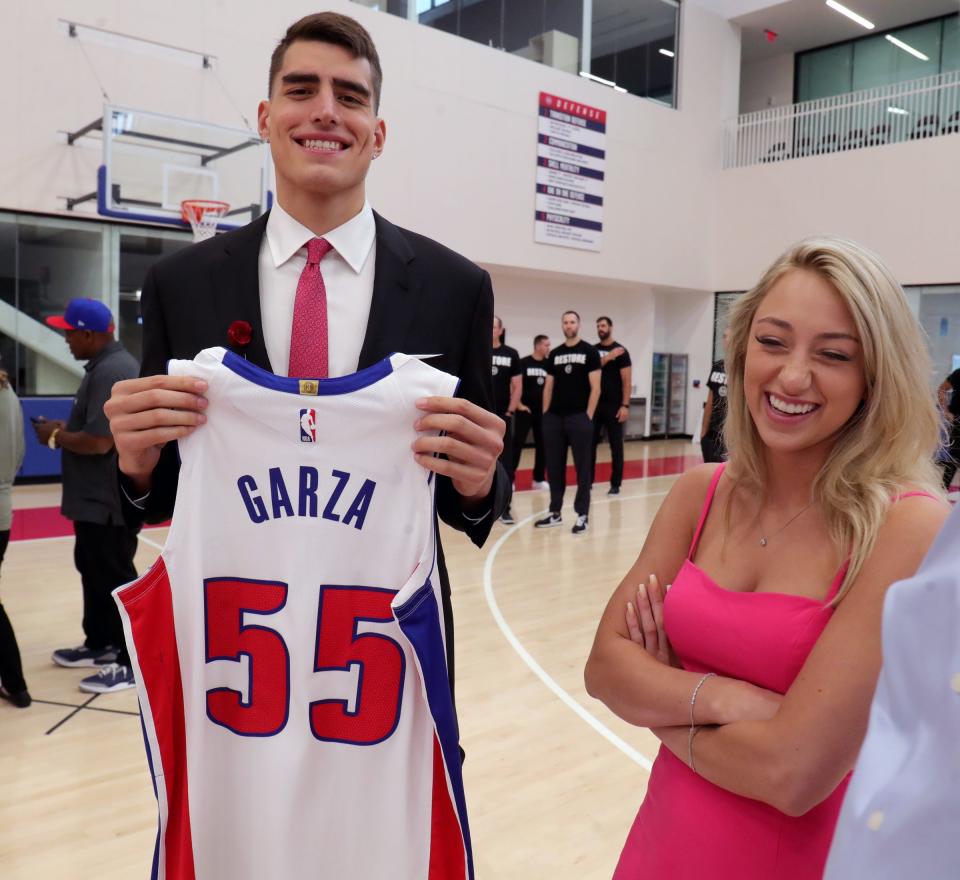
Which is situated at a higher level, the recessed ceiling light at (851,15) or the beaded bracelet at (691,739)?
the recessed ceiling light at (851,15)

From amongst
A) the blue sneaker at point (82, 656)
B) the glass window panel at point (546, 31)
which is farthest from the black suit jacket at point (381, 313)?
the glass window panel at point (546, 31)

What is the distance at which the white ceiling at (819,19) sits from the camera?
1493 centimetres

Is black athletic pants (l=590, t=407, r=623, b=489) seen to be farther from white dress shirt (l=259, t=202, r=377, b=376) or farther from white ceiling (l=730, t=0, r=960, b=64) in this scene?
white ceiling (l=730, t=0, r=960, b=64)

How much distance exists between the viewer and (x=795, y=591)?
1.41 m

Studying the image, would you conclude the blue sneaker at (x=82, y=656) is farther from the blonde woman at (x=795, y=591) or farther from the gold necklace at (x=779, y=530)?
the gold necklace at (x=779, y=530)

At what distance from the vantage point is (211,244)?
5.21 ft

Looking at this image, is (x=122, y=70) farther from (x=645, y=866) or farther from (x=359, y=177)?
(x=645, y=866)

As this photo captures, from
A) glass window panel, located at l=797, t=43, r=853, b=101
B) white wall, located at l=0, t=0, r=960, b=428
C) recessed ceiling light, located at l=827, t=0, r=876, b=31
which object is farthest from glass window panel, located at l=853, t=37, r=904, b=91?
white wall, located at l=0, t=0, r=960, b=428

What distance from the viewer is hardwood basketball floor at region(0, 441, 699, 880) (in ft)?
9.29

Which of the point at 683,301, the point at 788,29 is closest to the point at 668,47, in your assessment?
the point at 788,29

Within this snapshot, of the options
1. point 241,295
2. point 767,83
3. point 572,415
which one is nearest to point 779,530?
point 241,295

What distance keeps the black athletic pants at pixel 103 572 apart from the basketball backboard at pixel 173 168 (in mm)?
5849

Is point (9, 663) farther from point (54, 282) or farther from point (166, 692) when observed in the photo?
point (54, 282)

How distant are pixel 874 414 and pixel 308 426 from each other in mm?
929
